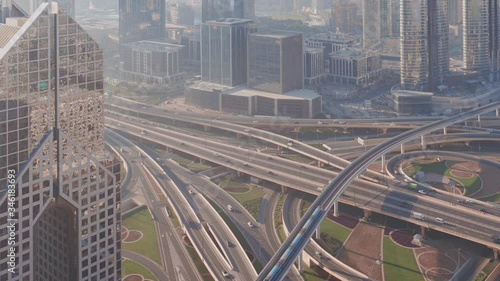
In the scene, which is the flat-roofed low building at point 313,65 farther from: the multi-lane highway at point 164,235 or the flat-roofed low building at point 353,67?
the multi-lane highway at point 164,235

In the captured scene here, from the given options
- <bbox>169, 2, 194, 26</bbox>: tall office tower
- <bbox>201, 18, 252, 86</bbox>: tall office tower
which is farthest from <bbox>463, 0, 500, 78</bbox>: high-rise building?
<bbox>169, 2, 194, 26</bbox>: tall office tower

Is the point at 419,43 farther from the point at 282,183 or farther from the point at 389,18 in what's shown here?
the point at 282,183

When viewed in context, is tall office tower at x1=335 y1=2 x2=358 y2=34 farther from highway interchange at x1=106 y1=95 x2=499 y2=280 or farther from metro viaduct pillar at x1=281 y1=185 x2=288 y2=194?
metro viaduct pillar at x1=281 y1=185 x2=288 y2=194

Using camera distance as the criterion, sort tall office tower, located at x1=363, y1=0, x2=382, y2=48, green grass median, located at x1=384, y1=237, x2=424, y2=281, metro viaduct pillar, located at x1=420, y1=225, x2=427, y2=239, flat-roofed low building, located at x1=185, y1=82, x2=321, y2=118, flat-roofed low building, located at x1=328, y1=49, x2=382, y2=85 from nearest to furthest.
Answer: green grass median, located at x1=384, y1=237, x2=424, y2=281 < metro viaduct pillar, located at x1=420, y1=225, x2=427, y2=239 < flat-roofed low building, located at x1=185, y1=82, x2=321, y2=118 < flat-roofed low building, located at x1=328, y1=49, x2=382, y2=85 < tall office tower, located at x1=363, y1=0, x2=382, y2=48

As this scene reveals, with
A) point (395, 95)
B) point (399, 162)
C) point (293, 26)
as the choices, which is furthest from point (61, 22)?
point (293, 26)

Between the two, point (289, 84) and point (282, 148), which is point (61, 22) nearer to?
point (282, 148)

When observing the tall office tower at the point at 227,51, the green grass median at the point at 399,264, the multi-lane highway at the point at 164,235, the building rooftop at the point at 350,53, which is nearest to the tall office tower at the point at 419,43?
the building rooftop at the point at 350,53
